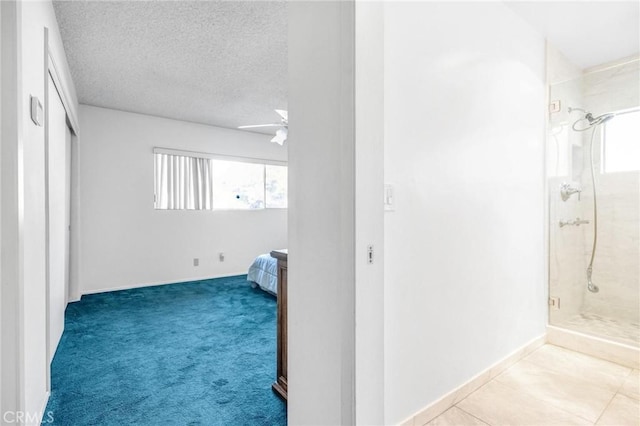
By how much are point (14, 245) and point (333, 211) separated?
3.99ft

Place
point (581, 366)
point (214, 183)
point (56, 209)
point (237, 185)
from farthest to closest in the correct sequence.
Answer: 1. point (237, 185)
2. point (214, 183)
3. point (56, 209)
4. point (581, 366)

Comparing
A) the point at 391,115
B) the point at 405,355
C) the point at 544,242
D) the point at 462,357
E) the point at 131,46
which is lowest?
the point at 462,357

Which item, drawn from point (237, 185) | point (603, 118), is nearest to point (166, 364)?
point (237, 185)

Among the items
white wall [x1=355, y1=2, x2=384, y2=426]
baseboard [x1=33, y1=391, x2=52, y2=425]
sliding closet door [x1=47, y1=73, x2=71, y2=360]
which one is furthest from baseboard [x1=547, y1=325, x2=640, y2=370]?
sliding closet door [x1=47, y1=73, x2=71, y2=360]

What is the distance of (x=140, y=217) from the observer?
4.63m

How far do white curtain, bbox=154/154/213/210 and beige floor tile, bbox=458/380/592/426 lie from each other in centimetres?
453

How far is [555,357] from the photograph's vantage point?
2271mm

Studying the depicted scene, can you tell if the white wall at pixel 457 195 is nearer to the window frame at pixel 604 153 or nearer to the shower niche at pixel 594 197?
the shower niche at pixel 594 197

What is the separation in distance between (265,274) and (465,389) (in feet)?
9.38

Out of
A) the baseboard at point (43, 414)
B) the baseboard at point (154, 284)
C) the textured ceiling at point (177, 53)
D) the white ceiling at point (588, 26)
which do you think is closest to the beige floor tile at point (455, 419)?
the baseboard at point (43, 414)

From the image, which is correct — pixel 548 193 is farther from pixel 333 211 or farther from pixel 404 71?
pixel 333 211

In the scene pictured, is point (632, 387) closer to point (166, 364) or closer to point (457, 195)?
point (457, 195)

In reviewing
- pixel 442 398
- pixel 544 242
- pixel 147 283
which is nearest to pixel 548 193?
pixel 544 242

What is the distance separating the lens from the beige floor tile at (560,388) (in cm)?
170
